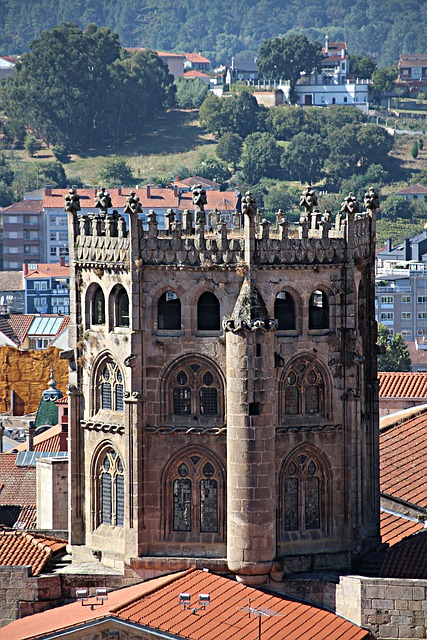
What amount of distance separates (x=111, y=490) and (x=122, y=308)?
229 inches

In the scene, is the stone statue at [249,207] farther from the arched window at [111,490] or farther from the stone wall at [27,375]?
the stone wall at [27,375]

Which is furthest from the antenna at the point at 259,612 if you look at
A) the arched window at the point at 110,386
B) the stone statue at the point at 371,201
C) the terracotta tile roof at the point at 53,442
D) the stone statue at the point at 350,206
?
the terracotta tile roof at the point at 53,442

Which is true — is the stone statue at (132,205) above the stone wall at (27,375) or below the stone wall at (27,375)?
above

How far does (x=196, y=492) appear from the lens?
71625mm

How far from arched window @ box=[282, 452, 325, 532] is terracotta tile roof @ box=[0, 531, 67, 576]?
7.87 metres

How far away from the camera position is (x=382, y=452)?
88.1m

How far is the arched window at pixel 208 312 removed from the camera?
71062 mm

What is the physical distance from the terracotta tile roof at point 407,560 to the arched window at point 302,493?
2504 millimetres

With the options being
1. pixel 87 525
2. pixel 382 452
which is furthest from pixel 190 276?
pixel 382 452

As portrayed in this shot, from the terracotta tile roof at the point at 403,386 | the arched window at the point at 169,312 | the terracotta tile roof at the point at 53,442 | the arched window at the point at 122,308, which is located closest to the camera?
the arched window at the point at 169,312

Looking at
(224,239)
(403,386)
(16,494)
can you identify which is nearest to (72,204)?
(224,239)

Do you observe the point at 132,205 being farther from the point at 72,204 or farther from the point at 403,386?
the point at 403,386

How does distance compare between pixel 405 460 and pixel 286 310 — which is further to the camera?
pixel 405 460

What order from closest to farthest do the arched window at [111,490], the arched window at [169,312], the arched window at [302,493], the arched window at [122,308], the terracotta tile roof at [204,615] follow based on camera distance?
the terracotta tile roof at [204,615] < the arched window at [169,312] < the arched window at [302,493] < the arched window at [122,308] < the arched window at [111,490]
